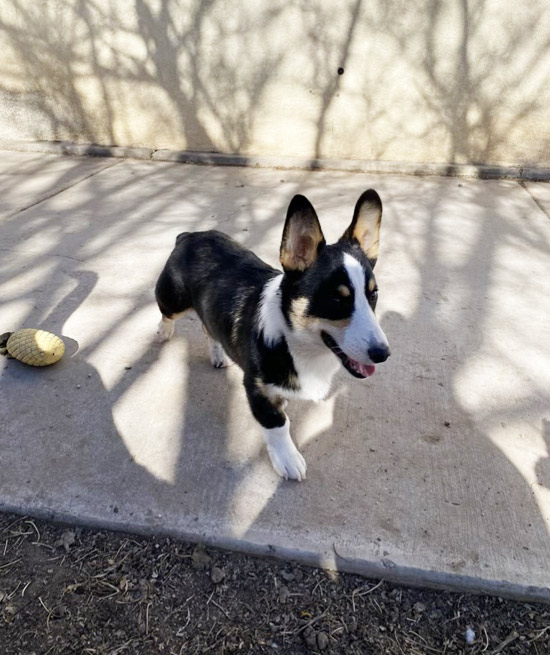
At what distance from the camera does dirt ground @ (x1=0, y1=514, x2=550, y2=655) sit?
6.12ft

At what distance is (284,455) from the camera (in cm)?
244

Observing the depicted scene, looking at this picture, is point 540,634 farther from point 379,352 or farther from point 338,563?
point 379,352

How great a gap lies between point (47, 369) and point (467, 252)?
3598mm

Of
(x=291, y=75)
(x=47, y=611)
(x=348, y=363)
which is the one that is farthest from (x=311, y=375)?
(x=291, y=75)

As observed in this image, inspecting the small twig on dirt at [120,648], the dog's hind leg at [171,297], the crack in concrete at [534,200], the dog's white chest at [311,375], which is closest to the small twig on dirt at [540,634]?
the dog's white chest at [311,375]

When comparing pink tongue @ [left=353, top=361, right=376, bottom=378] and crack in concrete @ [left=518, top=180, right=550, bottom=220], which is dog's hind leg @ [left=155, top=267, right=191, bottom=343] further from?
crack in concrete @ [left=518, top=180, right=550, bottom=220]

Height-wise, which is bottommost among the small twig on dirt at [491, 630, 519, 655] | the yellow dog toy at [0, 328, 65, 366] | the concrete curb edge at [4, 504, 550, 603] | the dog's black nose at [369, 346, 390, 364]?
the small twig on dirt at [491, 630, 519, 655]

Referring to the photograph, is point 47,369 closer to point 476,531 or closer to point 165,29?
point 476,531

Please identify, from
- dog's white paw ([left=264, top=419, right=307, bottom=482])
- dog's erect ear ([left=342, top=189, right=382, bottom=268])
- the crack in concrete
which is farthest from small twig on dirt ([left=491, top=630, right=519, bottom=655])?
the crack in concrete

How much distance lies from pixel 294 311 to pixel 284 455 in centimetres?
72

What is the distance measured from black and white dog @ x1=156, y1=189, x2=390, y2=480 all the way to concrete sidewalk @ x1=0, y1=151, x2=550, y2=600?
0.31 meters

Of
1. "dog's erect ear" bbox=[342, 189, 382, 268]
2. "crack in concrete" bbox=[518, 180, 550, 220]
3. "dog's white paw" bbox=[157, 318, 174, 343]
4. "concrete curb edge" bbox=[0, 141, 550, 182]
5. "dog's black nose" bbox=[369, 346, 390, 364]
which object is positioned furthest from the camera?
"concrete curb edge" bbox=[0, 141, 550, 182]

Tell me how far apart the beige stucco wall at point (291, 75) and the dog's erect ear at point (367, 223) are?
190 inches

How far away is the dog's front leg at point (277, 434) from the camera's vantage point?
7.95 feet
